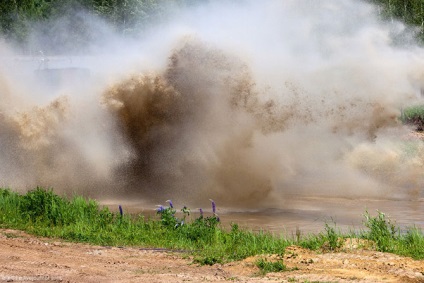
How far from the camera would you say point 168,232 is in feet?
39.8

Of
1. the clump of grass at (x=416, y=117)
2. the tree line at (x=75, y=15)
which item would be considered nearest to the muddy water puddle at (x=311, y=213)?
the clump of grass at (x=416, y=117)

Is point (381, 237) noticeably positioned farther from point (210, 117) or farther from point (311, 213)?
point (210, 117)

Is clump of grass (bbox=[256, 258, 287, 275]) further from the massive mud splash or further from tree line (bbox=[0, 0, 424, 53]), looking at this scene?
tree line (bbox=[0, 0, 424, 53])

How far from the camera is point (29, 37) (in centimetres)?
4744

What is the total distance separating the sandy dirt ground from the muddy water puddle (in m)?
3.07

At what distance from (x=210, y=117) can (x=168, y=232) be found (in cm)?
551

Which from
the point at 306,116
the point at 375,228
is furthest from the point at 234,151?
→ the point at 375,228

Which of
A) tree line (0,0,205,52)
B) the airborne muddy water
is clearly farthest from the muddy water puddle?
tree line (0,0,205,52)

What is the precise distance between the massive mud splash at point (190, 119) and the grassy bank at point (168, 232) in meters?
2.48

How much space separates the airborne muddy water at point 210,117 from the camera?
56.0ft

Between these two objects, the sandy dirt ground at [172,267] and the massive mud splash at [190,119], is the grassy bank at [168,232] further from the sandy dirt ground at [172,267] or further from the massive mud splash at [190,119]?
the massive mud splash at [190,119]

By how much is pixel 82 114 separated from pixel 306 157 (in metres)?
6.18

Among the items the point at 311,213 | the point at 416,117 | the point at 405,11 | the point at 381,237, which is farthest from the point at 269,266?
the point at 405,11

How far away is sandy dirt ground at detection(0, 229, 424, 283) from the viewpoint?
29.5ft
